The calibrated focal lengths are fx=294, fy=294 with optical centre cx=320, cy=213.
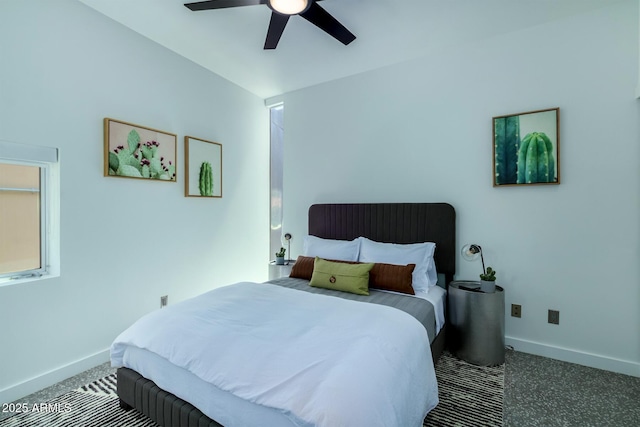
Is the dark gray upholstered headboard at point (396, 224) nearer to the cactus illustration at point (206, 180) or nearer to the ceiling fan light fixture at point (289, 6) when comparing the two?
the cactus illustration at point (206, 180)

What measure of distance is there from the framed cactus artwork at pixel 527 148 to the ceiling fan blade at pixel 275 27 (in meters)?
2.02

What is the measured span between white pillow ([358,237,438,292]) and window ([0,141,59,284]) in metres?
2.60

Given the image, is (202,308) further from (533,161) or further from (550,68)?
(550,68)

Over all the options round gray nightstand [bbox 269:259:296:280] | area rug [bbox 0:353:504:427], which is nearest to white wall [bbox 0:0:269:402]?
area rug [bbox 0:353:504:427]

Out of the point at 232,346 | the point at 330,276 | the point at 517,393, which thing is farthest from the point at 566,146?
the point at 232,346

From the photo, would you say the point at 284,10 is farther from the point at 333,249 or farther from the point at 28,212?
the point at 28,212

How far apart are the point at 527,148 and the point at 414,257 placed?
136 cm

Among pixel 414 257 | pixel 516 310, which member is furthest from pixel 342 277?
pixel 516 310

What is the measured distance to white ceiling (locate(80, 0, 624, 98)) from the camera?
91.3 inches

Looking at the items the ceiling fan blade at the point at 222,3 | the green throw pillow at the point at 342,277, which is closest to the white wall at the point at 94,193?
the ceiling fan blade at the point at 222,3

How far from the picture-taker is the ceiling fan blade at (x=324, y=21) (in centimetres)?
198

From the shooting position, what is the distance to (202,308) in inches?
74.7

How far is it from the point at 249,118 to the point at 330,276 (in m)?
2.56

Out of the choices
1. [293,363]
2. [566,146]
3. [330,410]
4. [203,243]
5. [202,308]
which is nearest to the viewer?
[330,410]
